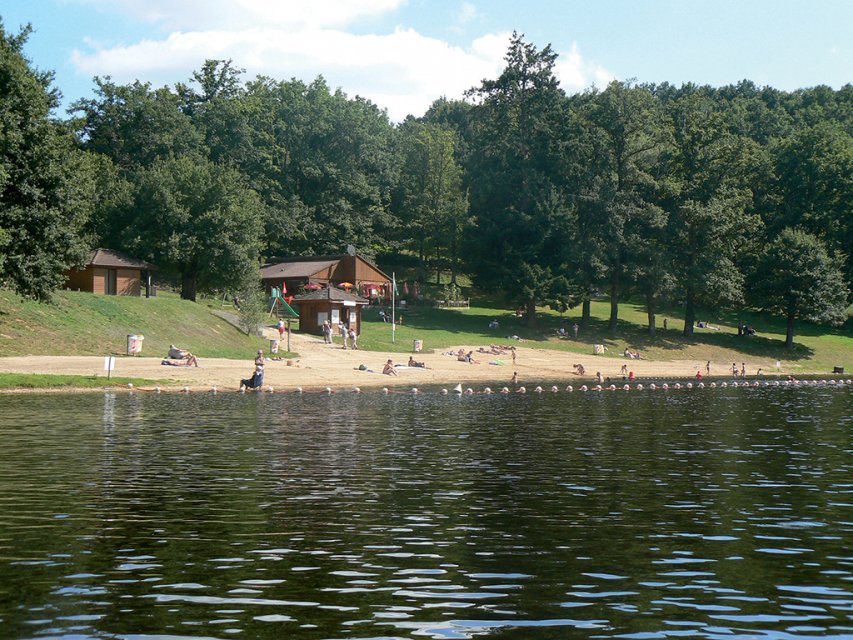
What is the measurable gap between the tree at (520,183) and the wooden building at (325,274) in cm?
1214

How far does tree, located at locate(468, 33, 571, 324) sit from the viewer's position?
94.6 meters

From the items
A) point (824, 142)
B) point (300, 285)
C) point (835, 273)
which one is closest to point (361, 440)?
point (300, 285)

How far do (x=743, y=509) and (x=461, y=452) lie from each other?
1079 centimetres

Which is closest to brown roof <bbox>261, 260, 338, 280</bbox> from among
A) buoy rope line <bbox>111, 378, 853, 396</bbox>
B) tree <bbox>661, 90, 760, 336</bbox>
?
tree <bbox>661, 90, 760, 336</bbox>

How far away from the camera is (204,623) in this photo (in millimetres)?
11430

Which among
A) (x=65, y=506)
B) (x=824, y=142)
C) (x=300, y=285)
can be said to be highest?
(x=824, y=142)

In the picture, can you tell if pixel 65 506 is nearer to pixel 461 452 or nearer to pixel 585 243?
→ pixel 461 452

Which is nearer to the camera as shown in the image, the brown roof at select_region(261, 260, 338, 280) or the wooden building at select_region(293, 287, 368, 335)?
the wooden building at select_region(293, 287, 368, 335)

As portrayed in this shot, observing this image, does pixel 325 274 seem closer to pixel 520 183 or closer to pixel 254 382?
pixel 520 183

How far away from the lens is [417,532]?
1695cm

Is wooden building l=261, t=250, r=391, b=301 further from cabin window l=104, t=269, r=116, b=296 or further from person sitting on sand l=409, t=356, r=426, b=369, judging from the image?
person sitting on sand l=409, t=356, r=426, b=369

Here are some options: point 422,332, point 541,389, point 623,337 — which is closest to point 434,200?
point 623,337

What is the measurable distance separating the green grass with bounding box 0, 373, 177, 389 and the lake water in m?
13.7

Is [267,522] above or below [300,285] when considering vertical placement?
below
